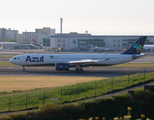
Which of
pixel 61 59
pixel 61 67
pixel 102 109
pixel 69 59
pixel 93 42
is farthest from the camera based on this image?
pixel 93 42

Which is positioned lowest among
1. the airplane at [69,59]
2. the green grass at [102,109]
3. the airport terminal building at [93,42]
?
the green grass at [102,109]

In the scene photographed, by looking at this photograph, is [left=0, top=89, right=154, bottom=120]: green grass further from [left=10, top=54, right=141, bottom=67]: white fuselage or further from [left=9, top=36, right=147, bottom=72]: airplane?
[left=10, top=54, right=141, bottom=67]: white fuselage

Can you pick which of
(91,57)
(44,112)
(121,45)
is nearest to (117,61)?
(91,57)

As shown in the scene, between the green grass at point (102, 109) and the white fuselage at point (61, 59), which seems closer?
the green grass at point (102, 109)

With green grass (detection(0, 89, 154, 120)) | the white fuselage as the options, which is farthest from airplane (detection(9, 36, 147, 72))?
green grass (detection(0, 89, 154, 120))

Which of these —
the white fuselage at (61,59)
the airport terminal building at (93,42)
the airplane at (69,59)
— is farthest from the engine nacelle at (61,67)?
the airport terminal building at (93,42)

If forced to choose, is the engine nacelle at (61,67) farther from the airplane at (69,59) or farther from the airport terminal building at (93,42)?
the airport terminal building at (93,42)

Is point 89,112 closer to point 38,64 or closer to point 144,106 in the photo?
point 144,106

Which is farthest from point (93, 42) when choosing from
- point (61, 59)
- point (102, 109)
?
point (102, 109)

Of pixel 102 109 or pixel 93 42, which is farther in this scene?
pixel 93 42

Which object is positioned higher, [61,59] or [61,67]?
[61,59]

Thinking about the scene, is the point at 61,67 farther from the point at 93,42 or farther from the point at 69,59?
the point at 93,42

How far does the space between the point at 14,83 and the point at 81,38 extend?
343ft

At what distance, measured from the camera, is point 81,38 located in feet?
441
